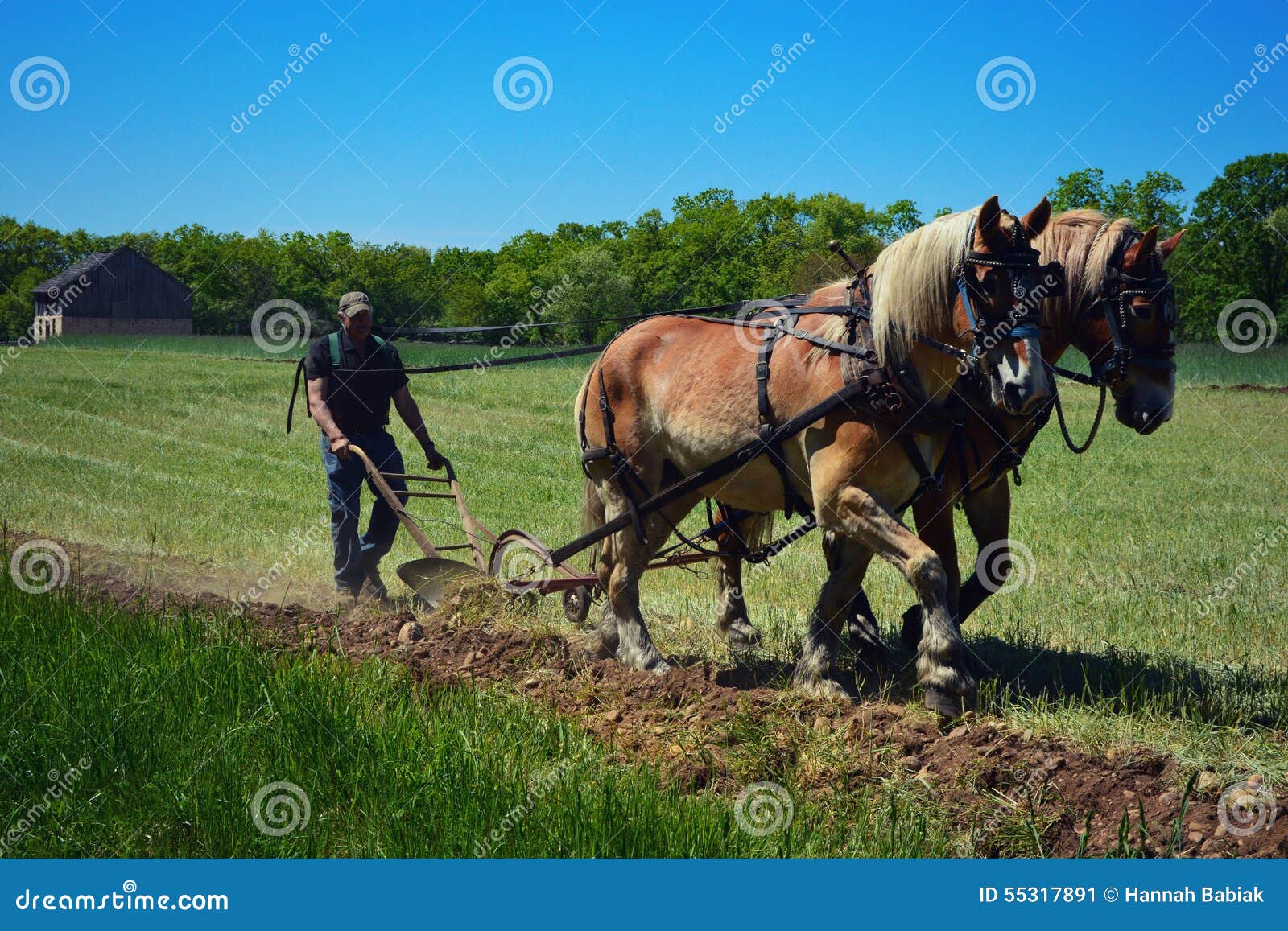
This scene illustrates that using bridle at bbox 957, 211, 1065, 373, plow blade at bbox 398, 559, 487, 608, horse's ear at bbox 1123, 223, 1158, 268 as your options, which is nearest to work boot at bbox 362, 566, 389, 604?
plow blade at bbox 398, 559, 487, 608

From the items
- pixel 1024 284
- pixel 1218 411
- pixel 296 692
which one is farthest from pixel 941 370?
pixel 1218 411

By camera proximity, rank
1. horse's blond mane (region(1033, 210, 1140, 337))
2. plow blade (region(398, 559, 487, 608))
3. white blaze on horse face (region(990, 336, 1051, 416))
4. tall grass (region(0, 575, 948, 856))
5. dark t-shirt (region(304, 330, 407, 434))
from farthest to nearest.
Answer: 1. dark t-shirt (region(304, 330, 407, 434))
2. plow blade (region(398, 559, 487, 608))
3. horse's blond mane (region(1033, 210, 1140, 337))
4. white blaze on horse face (region(990, 336, 1051, 416))
5. tall grass (region(0, 575, 948, 856))

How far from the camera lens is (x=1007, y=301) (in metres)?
4.52

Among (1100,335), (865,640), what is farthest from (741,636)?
(1100,335)

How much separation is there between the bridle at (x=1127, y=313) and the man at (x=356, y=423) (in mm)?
4372

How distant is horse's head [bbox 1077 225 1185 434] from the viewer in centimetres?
498

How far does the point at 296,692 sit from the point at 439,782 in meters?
1.23

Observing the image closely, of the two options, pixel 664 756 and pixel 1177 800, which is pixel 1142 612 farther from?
pixel 664 756

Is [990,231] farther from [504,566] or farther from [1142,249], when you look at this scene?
[504,566]

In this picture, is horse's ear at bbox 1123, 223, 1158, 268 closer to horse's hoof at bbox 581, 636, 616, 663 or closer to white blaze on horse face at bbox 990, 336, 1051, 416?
white blaze on horse face at bbox 990, 336, 1051, 416

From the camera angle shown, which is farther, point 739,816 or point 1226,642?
point 1226,642

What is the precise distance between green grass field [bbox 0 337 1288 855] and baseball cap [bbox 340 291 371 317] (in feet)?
7.13

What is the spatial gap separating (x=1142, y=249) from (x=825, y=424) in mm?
1691

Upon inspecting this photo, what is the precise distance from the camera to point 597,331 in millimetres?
34281
